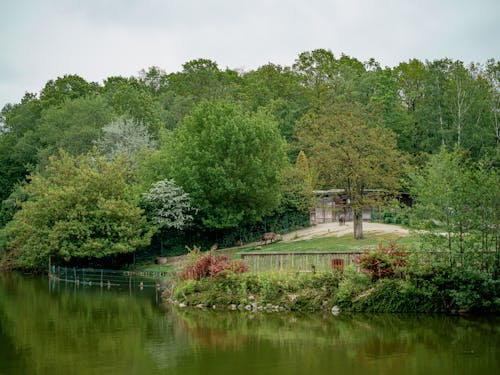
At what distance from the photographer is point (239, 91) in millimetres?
81875

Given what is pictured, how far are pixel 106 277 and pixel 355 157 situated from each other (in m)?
18.1

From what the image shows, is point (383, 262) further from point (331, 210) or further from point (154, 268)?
point (331, 210)

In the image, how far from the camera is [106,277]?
1630 inches

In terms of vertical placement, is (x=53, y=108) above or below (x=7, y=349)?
above

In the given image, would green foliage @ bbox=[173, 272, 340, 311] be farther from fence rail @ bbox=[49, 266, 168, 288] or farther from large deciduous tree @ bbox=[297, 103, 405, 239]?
large deciduous tree @ bbox=[297, 103, 405, 239]

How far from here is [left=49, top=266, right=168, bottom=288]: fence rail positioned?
38.8m

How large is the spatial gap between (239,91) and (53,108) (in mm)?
23886

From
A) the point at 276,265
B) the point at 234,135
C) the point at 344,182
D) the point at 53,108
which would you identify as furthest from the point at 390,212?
the point at 53,108

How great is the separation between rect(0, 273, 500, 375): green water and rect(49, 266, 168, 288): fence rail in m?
9.44

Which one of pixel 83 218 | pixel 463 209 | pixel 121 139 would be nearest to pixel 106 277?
pixel 83 218

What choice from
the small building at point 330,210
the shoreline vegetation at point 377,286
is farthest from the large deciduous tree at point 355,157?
the shoreline vegetation at point 377,286

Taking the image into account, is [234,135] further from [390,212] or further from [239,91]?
[239,91]

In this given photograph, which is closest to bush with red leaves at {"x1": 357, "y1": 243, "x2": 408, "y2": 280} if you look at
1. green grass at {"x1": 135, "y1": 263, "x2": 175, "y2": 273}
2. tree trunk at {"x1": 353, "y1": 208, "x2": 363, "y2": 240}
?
tree trunk at {"x1": 353, "y1": 208, "x2": 363, "y2": 240}

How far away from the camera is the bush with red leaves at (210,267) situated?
1109 inches
